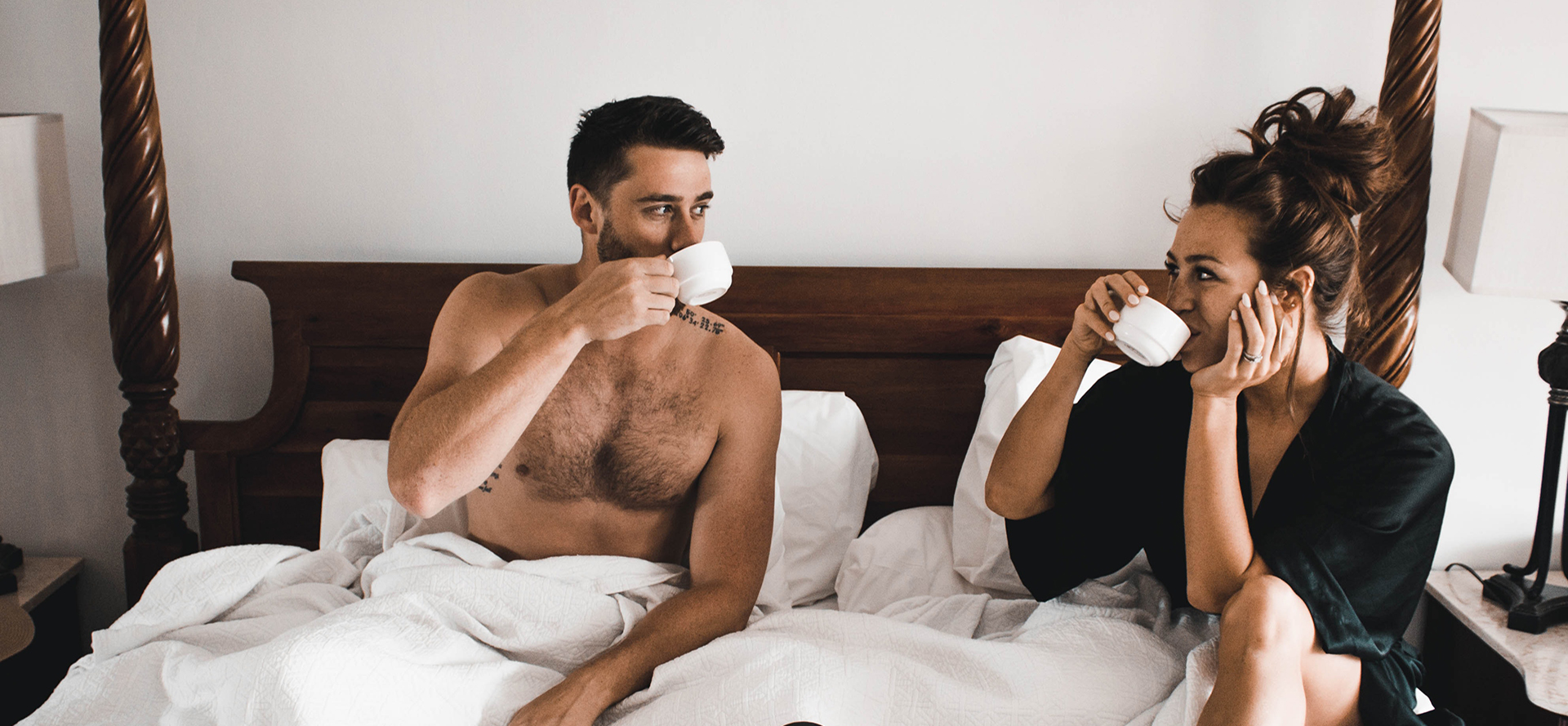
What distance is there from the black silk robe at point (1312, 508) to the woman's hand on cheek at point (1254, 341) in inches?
6.6

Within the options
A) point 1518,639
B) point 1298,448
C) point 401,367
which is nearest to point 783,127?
point 401,367

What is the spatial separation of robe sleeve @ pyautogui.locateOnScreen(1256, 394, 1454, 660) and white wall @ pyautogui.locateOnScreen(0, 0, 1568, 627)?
816 millimetres

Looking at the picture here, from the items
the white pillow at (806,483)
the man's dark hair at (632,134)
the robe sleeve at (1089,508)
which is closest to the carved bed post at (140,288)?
the white pillow at (806,483)

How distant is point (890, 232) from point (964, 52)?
37cm

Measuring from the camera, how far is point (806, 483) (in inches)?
69.7

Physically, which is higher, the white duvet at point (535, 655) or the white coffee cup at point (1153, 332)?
the white coffee cup at point (1153, 332)

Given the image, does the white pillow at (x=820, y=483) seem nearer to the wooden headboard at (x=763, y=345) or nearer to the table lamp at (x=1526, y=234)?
the wooden headboard at (x=763, y=345)

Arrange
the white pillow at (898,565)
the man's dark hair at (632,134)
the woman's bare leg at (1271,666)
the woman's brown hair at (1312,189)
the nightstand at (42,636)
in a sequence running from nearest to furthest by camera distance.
Answer: 1. the woman's bare leg at (1271,666)
2. the woman's brown hair at (1312,189)
3. the man's dark hair at (632,134)
4. the white pillow at (898,565)
5. the nightstand at (42,636)

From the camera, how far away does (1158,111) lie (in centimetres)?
191

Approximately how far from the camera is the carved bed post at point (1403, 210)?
1.71 meters

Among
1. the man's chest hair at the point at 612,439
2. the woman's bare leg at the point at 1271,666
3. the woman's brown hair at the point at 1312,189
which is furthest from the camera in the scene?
the man's chest hair at the point at 612,439

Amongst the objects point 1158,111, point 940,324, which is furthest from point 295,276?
point 1158,111

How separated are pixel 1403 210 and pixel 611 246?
137cm

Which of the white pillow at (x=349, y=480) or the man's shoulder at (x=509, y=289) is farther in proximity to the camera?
the white pillow at (x=349, y=480)
